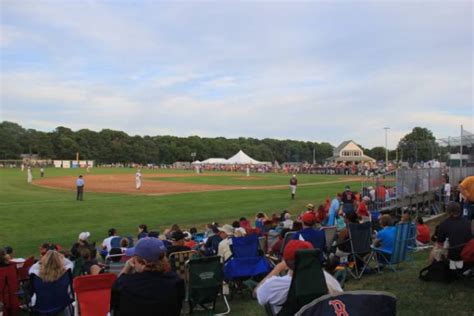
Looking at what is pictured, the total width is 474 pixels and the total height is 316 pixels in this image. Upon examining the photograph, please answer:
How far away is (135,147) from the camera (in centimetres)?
13412

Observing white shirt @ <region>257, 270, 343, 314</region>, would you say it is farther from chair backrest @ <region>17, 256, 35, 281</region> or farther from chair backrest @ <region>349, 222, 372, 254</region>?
chair backrest @ <region>17, 256, 35, 281</region>

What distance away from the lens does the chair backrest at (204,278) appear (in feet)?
22.9

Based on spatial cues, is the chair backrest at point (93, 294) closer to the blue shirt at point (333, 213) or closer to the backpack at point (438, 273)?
the backpack at point (438, 273)

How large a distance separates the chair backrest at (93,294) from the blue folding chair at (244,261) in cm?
303

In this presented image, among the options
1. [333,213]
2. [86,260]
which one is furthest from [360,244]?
[333,213]

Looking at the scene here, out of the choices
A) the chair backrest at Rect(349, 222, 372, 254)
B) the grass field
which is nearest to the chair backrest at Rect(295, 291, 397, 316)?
the grass field

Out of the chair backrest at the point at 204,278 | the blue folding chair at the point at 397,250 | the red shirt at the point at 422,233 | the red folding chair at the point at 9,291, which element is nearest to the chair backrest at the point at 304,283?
the chair backrest at the point at 204,278

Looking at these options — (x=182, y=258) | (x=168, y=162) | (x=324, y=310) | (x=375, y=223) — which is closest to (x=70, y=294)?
(x=182, y=258)

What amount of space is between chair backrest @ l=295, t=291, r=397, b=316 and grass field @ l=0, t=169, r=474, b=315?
346 centimetres

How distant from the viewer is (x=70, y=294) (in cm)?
657

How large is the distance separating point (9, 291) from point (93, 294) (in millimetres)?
2203

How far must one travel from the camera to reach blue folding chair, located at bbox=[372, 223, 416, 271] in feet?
30.8

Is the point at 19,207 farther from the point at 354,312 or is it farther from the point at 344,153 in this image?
the point at 344,153

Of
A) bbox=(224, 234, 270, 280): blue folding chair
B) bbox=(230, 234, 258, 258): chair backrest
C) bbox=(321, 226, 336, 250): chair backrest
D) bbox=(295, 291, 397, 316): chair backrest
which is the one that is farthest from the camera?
bbox=(321, 226, 336, 250): chair backrest
